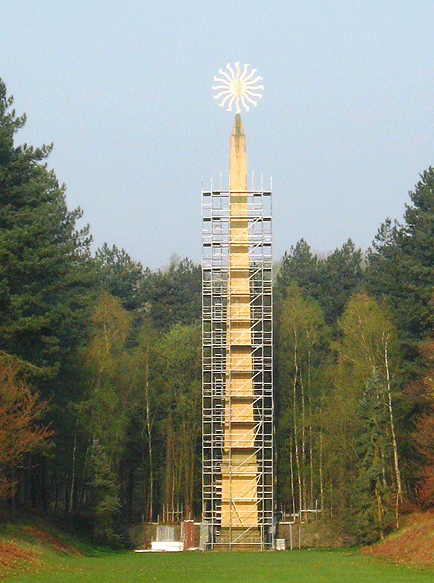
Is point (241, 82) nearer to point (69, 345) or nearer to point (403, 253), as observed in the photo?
point (403, 253)

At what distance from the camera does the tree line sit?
118ft

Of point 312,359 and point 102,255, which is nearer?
point 312,359

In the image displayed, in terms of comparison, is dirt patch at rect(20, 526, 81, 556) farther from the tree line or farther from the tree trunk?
the tree trunk

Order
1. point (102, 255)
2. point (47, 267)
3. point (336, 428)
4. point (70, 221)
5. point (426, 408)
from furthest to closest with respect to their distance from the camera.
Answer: point (102, 255)
point (70, 221)
point (336, 428)
point (426, 408)
point (47, 267)

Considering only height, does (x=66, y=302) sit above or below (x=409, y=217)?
below

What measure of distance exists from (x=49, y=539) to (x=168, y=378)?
2290 centimetres

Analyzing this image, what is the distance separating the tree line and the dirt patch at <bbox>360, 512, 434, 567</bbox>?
112 centimetres

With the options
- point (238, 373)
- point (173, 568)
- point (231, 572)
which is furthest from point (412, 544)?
point (238, 373)

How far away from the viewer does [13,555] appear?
27.0 meters

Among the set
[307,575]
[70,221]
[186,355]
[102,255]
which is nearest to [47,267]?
[307,575]

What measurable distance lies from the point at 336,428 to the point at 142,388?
42.6 feet

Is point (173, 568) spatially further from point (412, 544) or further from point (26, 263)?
point (26, 263)

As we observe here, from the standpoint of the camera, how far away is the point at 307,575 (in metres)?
24.0

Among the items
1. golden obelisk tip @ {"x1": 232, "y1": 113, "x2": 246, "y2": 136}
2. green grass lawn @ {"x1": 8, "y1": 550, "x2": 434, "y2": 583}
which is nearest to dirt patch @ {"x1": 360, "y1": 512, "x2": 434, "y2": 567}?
green grass lawn @ {"x1": 8, "y1": 550, "x2": 434, "y2": 583}
